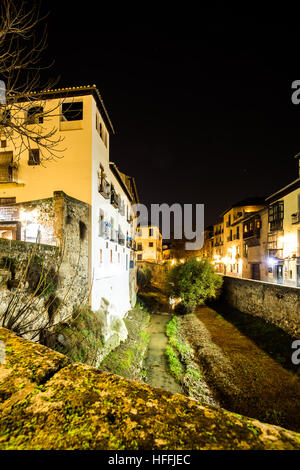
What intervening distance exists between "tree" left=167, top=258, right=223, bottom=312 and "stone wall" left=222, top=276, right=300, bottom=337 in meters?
2.32

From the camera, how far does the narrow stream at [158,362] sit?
11195 millimetres

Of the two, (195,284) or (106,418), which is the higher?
(106,418)

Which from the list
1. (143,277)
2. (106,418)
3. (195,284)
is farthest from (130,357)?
(143,277)

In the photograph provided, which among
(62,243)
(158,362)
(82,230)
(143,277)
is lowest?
(158,362)

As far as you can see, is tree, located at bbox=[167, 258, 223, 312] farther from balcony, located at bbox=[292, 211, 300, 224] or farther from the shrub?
the shrub

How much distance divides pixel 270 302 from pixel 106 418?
1767cm

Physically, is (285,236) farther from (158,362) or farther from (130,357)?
(130,357)

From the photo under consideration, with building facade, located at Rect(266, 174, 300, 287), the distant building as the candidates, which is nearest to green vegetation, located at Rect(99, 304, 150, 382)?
building facade, located at Rect(266, 174, 300, 287)

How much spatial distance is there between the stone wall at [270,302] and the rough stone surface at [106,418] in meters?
14.7

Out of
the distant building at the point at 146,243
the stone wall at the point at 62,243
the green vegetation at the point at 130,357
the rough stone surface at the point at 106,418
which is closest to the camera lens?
the rough stone surface at the point at 106,418

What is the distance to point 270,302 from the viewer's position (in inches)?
600

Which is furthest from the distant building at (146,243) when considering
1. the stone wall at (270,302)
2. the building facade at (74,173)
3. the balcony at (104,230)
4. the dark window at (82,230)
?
the dark window at (82,230)

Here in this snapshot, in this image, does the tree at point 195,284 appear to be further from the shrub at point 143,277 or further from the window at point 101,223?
the shrub at point 143,277

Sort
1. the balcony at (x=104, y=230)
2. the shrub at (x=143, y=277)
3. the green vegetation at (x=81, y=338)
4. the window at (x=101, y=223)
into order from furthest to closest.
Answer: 1. the shrub at (x=143, y=277)
2. the balcony at (x=104, y=230)
3. the window at (x=101, y=223)
4. the green vegetation at (x=81, y=338)
